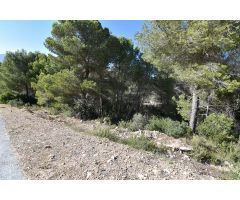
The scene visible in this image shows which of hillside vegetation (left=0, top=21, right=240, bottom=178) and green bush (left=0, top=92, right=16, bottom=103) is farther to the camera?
green bush (left=0, top=92, right=16, bottom=103)

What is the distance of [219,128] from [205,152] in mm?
2120

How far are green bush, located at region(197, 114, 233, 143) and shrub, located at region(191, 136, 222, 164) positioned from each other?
720mm

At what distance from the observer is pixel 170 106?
721 inches

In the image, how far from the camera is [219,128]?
30.4 feet

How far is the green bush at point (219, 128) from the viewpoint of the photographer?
9139 mm

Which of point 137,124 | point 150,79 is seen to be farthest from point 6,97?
point 137,124

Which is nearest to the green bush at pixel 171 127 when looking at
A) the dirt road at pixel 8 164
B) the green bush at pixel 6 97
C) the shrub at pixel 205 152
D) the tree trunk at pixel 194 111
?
the tree trunk at pixel 194 111

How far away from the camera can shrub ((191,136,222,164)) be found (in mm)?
7230

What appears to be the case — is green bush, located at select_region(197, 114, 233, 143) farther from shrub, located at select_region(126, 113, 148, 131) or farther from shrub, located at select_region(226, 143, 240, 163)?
shrub, located at select_region(126, 113, 148, 131)

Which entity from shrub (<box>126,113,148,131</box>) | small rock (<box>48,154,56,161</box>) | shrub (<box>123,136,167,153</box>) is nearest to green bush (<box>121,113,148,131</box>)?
shrub (<box>126,113,148,131</box>)
